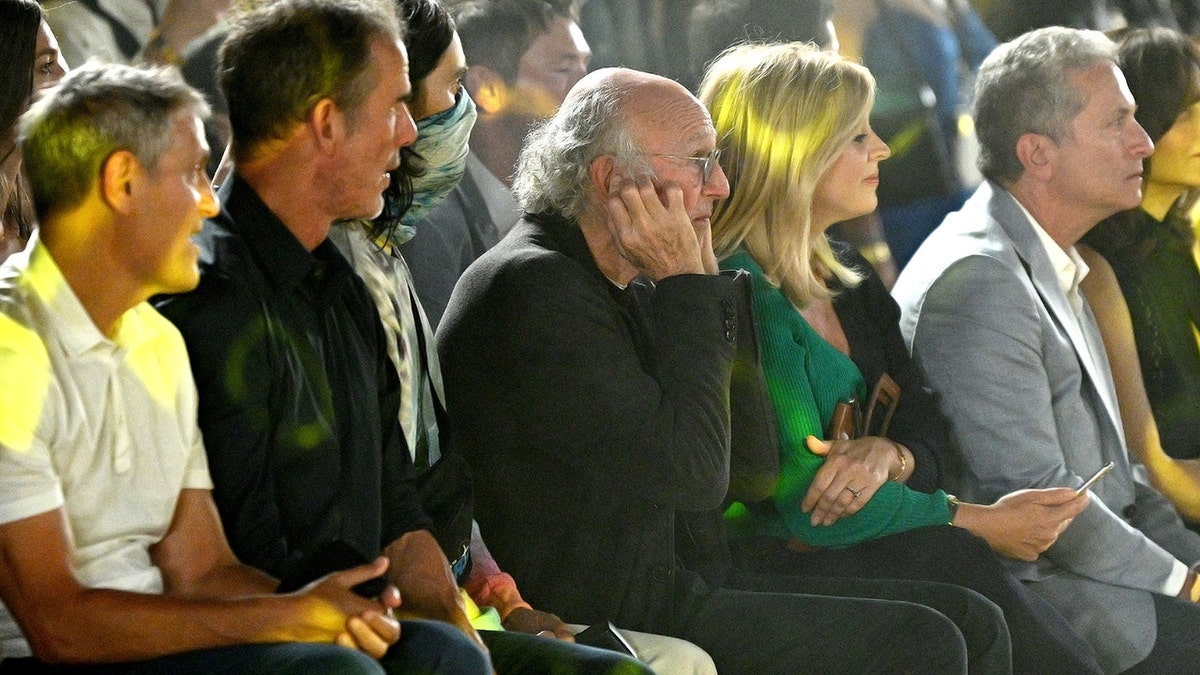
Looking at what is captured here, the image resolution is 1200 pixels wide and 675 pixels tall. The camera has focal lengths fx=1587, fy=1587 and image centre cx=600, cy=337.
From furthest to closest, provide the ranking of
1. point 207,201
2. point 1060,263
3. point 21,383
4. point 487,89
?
point 487,89, point 1060,263, point 207,201, point 21,383

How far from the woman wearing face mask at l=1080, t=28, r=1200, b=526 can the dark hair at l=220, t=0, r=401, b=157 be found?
2.18 meters

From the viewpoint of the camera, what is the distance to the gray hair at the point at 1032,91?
11.4ft

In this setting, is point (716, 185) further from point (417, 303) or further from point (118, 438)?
point (118, 438)

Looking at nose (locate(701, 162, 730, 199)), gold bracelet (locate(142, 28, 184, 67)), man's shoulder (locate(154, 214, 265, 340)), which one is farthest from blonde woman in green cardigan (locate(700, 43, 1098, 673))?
man's shoulder (locate(154, 214, 265, 340))

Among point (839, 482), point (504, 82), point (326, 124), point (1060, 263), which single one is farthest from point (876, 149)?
point (326, 124)

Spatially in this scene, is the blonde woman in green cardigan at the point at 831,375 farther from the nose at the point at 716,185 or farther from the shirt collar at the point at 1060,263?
the shirt collar at the point at 1060,263

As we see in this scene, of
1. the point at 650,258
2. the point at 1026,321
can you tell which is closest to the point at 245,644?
the point at 650,258

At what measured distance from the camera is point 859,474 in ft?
9.16

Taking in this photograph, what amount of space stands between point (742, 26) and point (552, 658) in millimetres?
2373

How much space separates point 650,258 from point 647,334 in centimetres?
15

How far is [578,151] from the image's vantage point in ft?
8.60

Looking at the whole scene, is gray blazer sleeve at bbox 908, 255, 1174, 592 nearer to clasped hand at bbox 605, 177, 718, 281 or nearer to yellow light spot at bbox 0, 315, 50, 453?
clasped hand at bbox 605, 177, 718, 281

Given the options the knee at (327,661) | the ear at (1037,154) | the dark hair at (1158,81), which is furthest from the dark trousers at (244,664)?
the dark hair at (1158,81)

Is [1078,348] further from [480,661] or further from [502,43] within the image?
[480,661]
